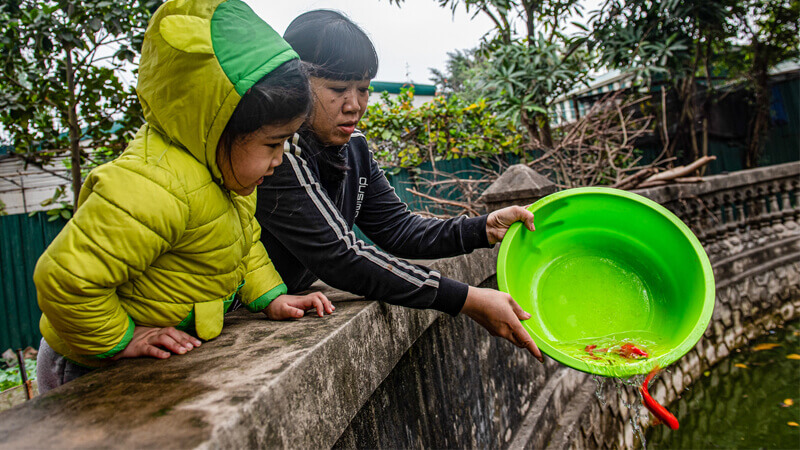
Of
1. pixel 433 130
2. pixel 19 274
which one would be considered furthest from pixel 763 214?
pixel 19 274

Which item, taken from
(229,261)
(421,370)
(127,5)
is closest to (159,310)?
(229,261)

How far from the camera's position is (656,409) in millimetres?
1640

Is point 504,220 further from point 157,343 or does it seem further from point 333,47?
point 157,343

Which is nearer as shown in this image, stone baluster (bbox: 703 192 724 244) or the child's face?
the child's face

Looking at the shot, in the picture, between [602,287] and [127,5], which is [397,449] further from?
[127,5]

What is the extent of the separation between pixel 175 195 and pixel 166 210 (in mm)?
56

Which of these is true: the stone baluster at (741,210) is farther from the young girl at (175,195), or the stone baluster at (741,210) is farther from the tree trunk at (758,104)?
the tree trunk at (758,104)

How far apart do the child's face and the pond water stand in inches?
148

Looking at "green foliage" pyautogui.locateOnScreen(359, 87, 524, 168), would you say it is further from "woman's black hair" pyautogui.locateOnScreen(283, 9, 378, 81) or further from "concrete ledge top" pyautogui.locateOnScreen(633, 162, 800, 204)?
"woman's black hair" pyautogui.locateOnScreen(283, 9, 378, 81)

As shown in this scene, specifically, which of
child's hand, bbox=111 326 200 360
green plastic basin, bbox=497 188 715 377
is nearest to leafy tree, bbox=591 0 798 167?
green plastic basin, bbox=497 188 715 377

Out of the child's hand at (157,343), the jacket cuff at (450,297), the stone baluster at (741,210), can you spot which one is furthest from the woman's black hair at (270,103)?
the stone baluster at (741,210)

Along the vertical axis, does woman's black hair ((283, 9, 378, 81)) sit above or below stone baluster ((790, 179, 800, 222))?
above

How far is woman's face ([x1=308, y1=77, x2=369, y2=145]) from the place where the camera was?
1780 millimetres

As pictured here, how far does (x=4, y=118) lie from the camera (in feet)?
15.0
